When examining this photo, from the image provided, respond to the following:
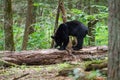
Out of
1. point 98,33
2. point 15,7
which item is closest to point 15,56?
point 98,33

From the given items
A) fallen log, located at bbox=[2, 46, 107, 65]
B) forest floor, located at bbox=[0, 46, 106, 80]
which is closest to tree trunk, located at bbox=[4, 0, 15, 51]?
fallen log, located at bbox=[2, 46, 107, 65]

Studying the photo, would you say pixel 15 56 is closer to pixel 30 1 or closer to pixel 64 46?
pixel 64 46

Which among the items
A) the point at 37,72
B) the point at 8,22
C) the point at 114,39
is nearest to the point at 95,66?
the point at 37,72

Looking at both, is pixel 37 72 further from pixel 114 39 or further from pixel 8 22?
pixel 114 39

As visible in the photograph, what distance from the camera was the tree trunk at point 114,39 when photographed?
431 centimetres

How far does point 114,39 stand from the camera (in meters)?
4.36

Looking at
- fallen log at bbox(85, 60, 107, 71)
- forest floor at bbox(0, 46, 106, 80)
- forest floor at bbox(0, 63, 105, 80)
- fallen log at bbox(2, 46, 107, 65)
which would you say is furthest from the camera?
fallen log at bbox(2, 46, 107, 65)

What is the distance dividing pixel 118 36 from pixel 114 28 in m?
0.14

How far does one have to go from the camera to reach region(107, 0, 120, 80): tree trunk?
431cm

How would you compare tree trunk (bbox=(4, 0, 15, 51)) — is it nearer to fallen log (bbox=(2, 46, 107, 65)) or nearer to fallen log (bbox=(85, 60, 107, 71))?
fallen log (bbox=(2, 46, 107, 65))

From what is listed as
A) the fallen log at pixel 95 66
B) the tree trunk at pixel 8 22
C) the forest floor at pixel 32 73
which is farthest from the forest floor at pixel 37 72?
the tree trunk at pixel 8 22

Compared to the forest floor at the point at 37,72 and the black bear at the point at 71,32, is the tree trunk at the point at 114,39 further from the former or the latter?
the black bear at the point at 71,32

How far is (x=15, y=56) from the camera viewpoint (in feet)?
31.8

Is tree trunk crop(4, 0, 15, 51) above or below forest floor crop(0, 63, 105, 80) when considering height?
above
